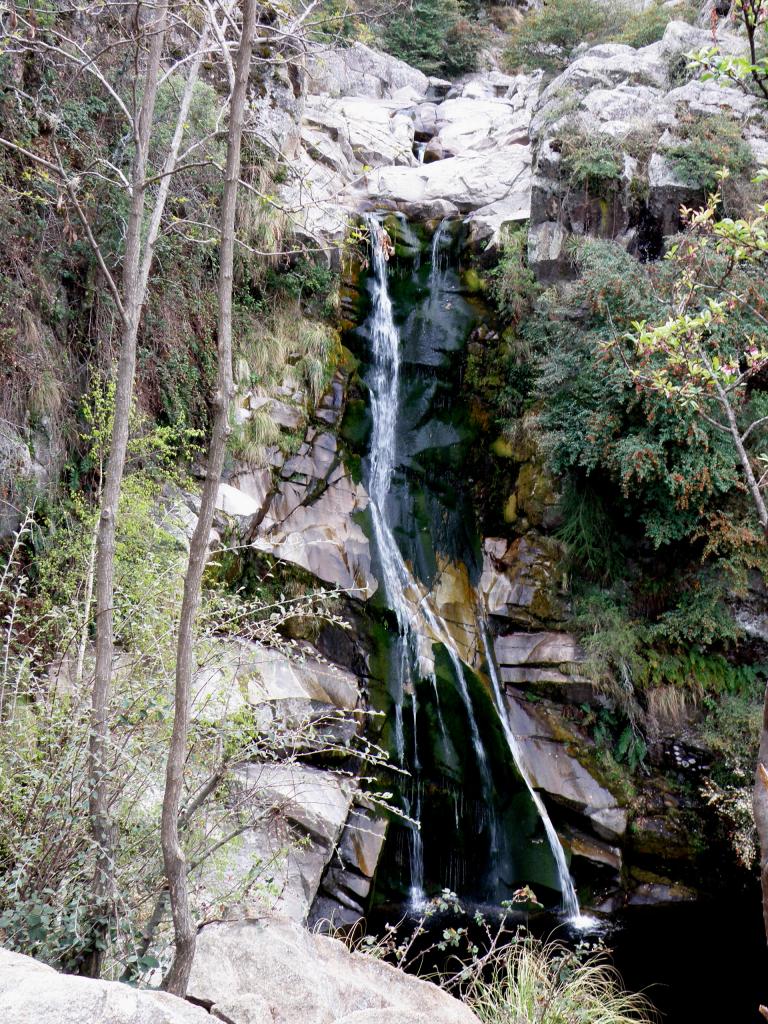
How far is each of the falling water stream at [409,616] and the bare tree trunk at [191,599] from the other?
336cm

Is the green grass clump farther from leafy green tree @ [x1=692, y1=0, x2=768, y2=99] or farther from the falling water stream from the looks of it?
leafy green tree @ [x1=692, y1=0, x2=768, y2=99]

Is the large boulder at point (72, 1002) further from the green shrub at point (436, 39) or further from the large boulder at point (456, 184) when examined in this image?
the green shrub at point (436, 39)

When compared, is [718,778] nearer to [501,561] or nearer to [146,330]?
[501,561]

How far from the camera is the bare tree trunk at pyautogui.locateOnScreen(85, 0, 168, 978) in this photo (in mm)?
2385

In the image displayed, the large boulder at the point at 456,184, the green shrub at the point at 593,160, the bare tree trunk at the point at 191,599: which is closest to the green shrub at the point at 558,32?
the large boulder at the point at 456,184

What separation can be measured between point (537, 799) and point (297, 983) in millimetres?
4772

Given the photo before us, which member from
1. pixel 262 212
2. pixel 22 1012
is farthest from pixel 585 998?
pixel 262 212

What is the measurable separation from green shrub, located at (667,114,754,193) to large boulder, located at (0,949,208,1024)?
8.59 metres

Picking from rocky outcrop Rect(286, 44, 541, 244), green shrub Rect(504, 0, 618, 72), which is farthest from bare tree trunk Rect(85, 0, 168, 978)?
green shrub Rect(504, 0, 618, 72)

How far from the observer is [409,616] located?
7.17 meters

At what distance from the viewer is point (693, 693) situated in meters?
6.74

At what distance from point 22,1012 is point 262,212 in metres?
7.83

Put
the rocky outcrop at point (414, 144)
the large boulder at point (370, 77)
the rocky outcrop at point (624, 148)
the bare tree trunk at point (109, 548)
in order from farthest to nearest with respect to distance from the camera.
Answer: the large boulder at point (370, 77), the rocky outcrop at point (414, 144), the rocky outcrop at point (624, 148), the bare tree trunk at point (109, 548)

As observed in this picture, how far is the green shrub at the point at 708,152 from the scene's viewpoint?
24.5 feet
